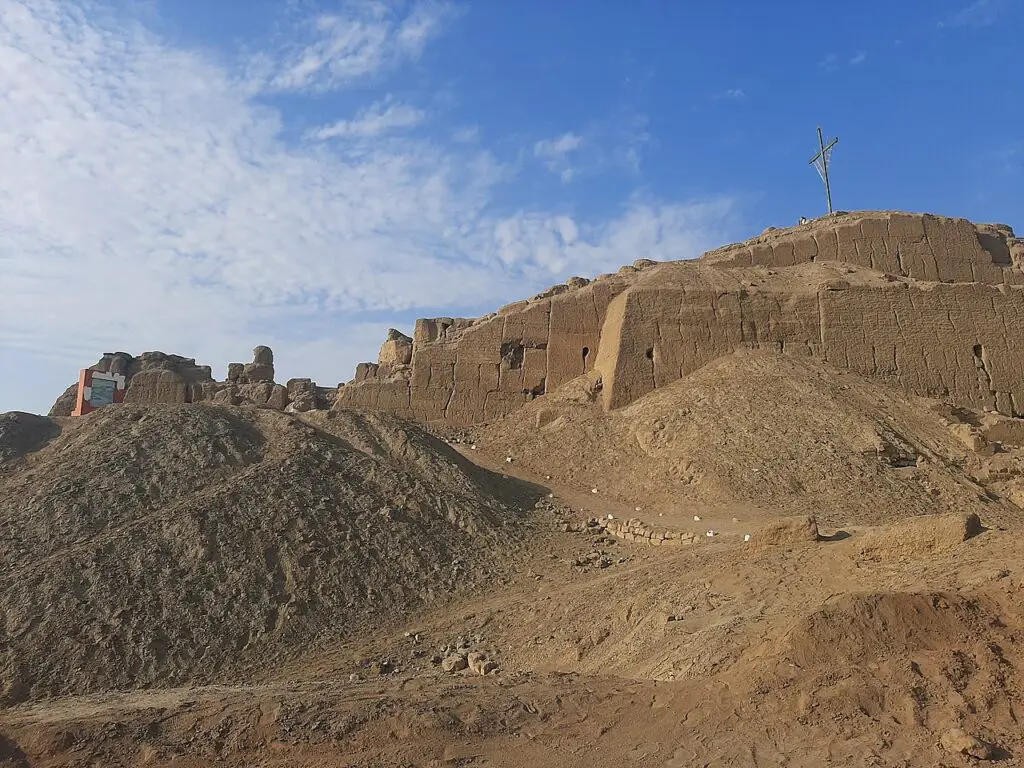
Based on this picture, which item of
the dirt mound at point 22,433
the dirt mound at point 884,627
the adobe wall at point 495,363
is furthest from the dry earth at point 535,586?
the adobe wall at point 495,363

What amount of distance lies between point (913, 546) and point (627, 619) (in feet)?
10.8

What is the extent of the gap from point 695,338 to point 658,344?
45.6 inches

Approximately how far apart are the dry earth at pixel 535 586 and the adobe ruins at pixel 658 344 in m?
1.12

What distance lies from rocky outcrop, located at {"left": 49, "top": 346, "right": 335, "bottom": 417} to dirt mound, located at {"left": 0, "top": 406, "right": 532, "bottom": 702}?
6.21 metres

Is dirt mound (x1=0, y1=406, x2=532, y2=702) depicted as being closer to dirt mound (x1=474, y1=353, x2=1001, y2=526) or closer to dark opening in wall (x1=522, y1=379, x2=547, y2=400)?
dirt mound (x1=474, y1=353, x2=1001, y2=526)

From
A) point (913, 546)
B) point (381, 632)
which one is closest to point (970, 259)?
point (913, 546)

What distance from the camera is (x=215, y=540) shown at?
11.8 meters

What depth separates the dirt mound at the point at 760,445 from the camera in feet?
51.9

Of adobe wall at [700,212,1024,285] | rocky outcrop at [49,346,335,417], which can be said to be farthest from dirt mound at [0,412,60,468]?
adobe wall at [700,212,1024,285]

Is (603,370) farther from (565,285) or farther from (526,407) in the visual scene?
(565,285)

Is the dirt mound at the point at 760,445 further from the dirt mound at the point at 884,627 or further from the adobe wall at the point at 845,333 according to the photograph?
the dirt mound at the point at 884,627

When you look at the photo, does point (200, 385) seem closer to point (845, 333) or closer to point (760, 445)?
point (760, 445)

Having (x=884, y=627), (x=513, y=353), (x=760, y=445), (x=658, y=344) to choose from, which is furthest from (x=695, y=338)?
(x=884, y=627)

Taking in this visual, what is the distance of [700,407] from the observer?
19.2 meters
